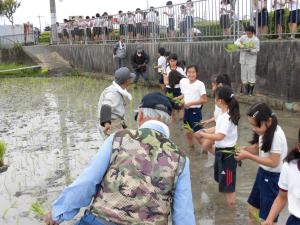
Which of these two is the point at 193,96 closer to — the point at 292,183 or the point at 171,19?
the point at 292,183

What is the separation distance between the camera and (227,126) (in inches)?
188

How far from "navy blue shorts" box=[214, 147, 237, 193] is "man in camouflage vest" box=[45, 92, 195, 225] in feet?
8.20

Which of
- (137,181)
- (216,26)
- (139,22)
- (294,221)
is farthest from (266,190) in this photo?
(139,22)

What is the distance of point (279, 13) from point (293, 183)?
8.80m

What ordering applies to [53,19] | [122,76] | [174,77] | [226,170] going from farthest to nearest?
[53,19] → [174,77] → [122,76] → [226,170]

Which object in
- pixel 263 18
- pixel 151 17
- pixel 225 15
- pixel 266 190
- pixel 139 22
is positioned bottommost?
pixel 266 190

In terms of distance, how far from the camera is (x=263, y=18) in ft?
37.8

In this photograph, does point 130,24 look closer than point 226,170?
No

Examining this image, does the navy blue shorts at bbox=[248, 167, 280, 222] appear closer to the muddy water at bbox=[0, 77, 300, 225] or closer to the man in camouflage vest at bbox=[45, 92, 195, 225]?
the muddy water at bbox=[0, 77, 300, 225]

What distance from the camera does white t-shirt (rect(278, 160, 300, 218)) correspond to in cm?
296

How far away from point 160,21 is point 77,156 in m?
10.2

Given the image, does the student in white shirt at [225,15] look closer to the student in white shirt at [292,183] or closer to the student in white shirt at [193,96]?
the student in white shirt at [193,96]

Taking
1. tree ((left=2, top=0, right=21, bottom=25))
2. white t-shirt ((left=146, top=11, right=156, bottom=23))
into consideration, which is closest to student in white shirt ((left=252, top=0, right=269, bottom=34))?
white t-shirt ((left=146, top=11, right=156, bottom=23))

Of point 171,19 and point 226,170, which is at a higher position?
point 171,19
